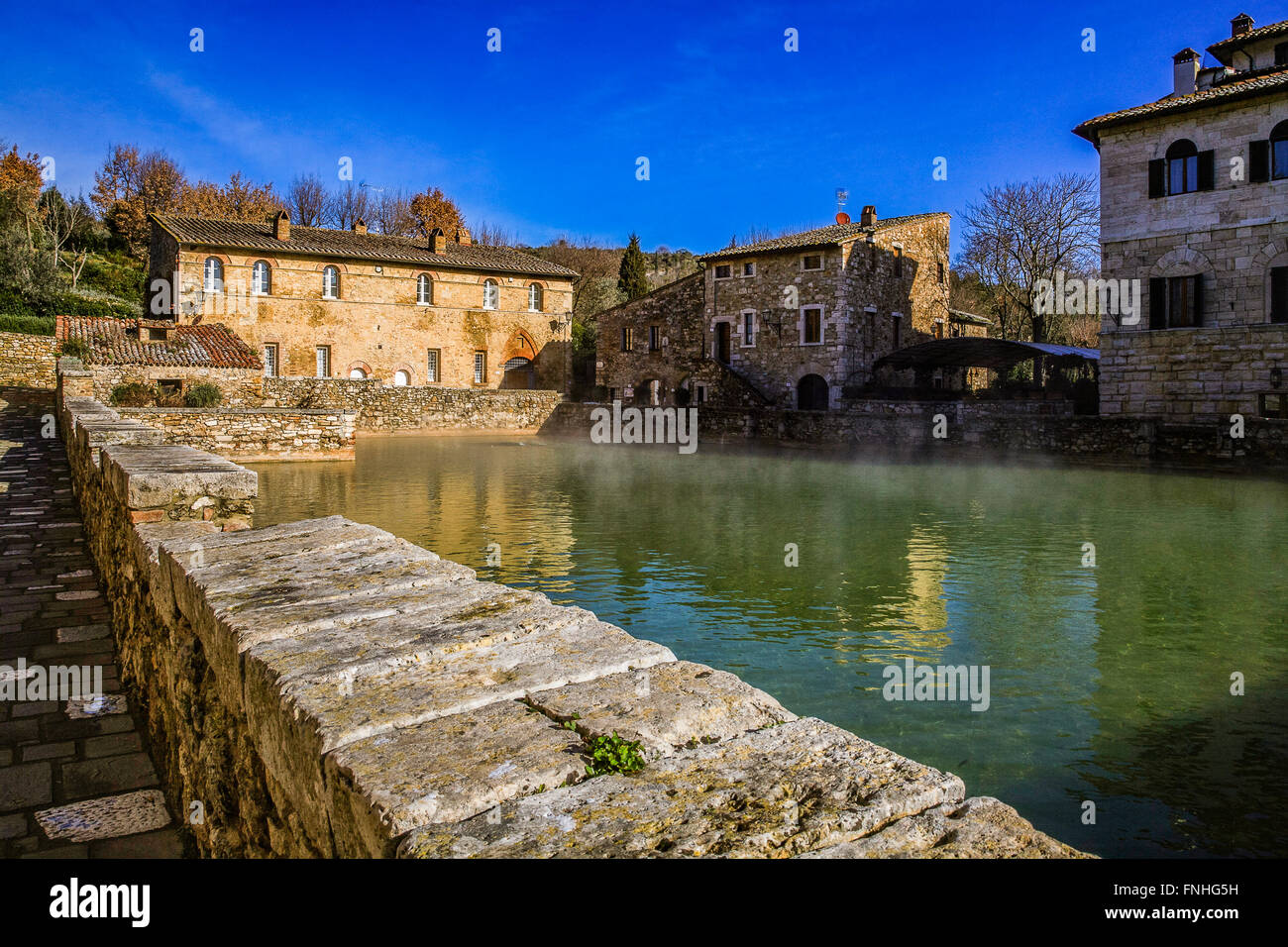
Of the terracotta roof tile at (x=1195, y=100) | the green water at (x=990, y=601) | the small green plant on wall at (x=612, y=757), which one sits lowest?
the green water at (x=990, y=601)

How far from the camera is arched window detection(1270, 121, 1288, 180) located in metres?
20.2

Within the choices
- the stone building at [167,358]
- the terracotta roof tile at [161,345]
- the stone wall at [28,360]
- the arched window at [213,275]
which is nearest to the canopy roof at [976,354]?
the stone building at [167,358]

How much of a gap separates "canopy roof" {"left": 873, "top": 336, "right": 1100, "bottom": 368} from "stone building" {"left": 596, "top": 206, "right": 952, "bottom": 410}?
5.54ft

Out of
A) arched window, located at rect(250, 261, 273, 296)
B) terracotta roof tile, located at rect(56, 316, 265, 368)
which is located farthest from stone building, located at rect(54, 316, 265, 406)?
arched window, located at rect(250, 261, 273, 296)

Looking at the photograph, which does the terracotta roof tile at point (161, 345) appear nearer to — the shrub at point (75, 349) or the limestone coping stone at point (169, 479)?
the shrub at point (75, 349)

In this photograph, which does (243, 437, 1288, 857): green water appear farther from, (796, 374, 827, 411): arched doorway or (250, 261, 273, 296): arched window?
(250, 261, 273, 296): arched window

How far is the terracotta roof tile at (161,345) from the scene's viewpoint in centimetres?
2453

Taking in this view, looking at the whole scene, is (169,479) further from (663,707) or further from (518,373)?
(518,373)

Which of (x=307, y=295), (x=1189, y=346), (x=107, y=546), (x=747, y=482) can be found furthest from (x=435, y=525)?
(x=307, y=295)

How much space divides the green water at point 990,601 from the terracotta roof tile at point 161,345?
11.1 m

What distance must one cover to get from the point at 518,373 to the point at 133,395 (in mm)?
20149

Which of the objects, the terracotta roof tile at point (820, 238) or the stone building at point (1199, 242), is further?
the terracotta roof tile at point (820, 238)
